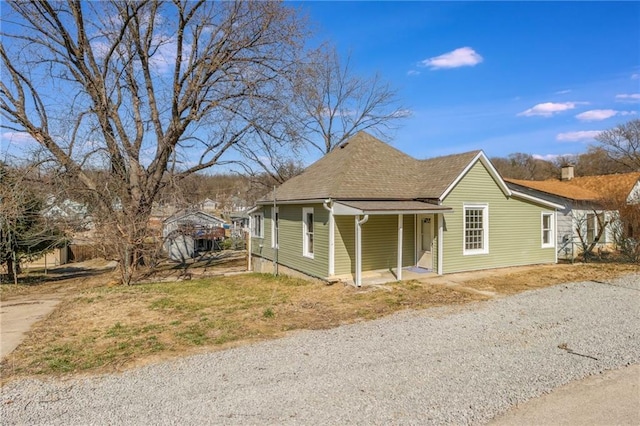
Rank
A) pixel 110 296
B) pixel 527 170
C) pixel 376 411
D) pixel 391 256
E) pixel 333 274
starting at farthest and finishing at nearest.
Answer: pixel 527 170, pixel 391 256, pixel 333 274, pixel 110 296, pixel 376 411

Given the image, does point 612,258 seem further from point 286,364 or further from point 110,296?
point 110,296

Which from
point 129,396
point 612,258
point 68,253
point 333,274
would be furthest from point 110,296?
point 68,253

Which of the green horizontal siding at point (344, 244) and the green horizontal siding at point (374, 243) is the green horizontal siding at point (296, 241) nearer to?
the green horizontal siding at point (344, 244)

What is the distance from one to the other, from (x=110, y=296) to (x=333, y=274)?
6673mm

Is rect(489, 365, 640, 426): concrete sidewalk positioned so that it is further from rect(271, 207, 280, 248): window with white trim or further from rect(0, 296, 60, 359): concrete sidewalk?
rect(271, 207, 280, 248): window with white trim

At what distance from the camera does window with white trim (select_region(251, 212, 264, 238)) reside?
747 inches

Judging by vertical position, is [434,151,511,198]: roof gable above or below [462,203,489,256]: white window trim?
above

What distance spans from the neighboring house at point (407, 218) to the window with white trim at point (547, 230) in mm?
38

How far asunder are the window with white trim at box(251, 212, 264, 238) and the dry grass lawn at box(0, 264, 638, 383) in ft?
18.7

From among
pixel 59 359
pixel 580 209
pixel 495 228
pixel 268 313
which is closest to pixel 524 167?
pixel 580 209

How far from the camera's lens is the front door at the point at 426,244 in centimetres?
1309

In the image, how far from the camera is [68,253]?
3078 cm

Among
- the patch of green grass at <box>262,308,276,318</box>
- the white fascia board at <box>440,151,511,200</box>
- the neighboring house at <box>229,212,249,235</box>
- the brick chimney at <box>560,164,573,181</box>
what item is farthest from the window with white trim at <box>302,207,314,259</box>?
the brick chimney at <box>560,164,573,181</box>

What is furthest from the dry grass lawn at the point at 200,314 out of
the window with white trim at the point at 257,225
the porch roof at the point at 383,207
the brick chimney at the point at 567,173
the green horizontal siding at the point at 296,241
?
the brick chimney at the point at 567,173
